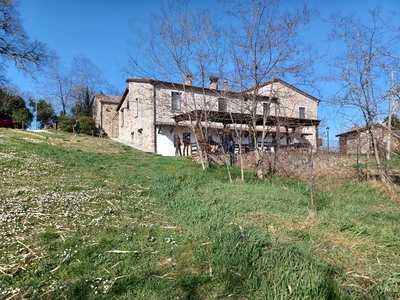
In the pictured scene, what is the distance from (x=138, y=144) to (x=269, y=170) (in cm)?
1704

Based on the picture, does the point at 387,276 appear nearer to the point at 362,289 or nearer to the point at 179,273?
→ the point at 362,289

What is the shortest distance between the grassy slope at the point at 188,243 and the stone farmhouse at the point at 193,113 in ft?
19.2

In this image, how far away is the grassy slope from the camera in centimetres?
376

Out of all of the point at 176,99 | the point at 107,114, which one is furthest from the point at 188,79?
the point at 107,114

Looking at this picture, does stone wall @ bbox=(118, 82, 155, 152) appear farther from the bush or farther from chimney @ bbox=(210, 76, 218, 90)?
chimney @ bbox=(210, 76, 218, 90)

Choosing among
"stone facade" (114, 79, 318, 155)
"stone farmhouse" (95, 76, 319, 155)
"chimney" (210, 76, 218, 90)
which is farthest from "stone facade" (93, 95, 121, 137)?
"chimney" (210, 76, 218, 90)

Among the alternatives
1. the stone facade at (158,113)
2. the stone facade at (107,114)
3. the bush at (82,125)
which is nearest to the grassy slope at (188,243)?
the stone facade at (158,113)

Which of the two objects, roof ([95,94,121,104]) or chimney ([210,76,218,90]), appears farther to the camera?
roof ([95,94,121,104])

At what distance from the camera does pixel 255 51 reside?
12.1 metres

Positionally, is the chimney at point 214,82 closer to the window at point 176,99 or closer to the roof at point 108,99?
the window at point 176,99

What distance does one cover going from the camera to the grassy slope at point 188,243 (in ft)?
12.3

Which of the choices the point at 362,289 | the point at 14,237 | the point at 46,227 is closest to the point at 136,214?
the point at 46,227

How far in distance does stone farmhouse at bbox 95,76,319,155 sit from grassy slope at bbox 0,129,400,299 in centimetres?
587

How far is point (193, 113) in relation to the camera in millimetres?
15070
